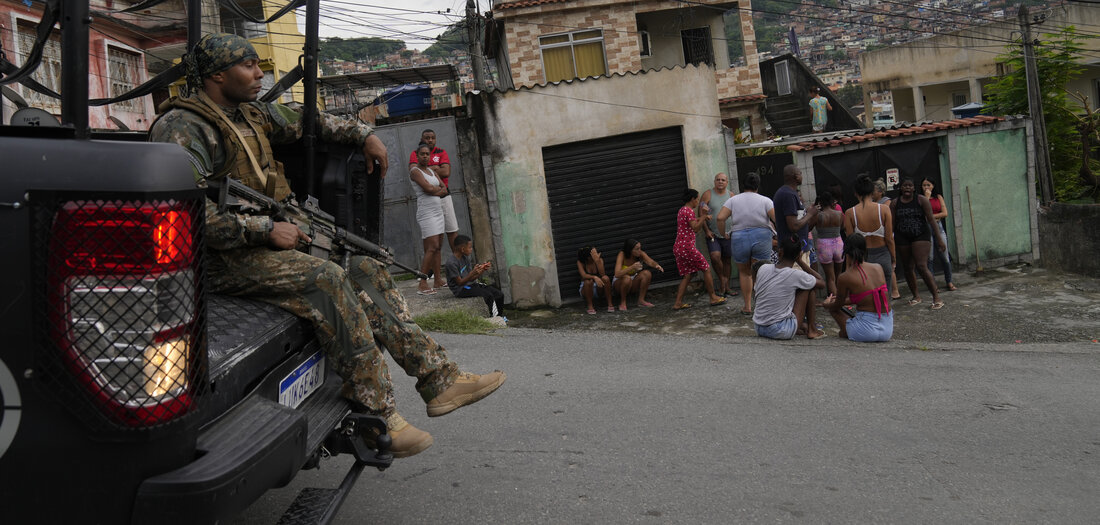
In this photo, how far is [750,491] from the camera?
14.0 feet

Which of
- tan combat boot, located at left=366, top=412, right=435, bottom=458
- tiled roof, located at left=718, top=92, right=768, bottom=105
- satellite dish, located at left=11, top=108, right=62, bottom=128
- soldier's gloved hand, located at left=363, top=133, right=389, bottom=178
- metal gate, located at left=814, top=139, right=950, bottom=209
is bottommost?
tan combat boot, located at left=366, top=412, right=435, bottom=458

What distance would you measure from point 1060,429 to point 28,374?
5.75m

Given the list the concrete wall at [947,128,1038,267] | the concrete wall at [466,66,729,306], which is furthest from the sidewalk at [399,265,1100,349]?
the concrete wall at [947,128,1038,267]

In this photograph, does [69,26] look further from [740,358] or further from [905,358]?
[905,358]

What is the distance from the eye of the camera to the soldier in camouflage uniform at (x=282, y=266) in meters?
3.39

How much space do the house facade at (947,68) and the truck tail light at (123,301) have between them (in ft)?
117

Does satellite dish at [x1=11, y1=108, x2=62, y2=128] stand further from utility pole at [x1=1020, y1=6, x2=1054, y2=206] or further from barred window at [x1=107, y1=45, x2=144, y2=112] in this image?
barred window at [x1=107, y1=45, x2=144, y2=112]

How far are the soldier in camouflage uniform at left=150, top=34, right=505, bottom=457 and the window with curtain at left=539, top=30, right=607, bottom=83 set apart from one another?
21879 mm

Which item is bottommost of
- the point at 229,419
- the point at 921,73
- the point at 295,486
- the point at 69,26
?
the point at 295,486

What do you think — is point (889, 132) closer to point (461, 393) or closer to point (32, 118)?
point (461, 393)

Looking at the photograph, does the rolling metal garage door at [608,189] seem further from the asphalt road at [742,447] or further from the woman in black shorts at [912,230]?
the asphalt road at [742,447]

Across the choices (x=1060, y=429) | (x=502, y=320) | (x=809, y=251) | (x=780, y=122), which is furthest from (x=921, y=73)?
(x=1060, y=429)

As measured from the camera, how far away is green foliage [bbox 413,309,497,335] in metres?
9.34

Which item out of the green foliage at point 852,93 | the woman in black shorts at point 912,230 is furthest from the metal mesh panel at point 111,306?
the green foliage at point 852,93
